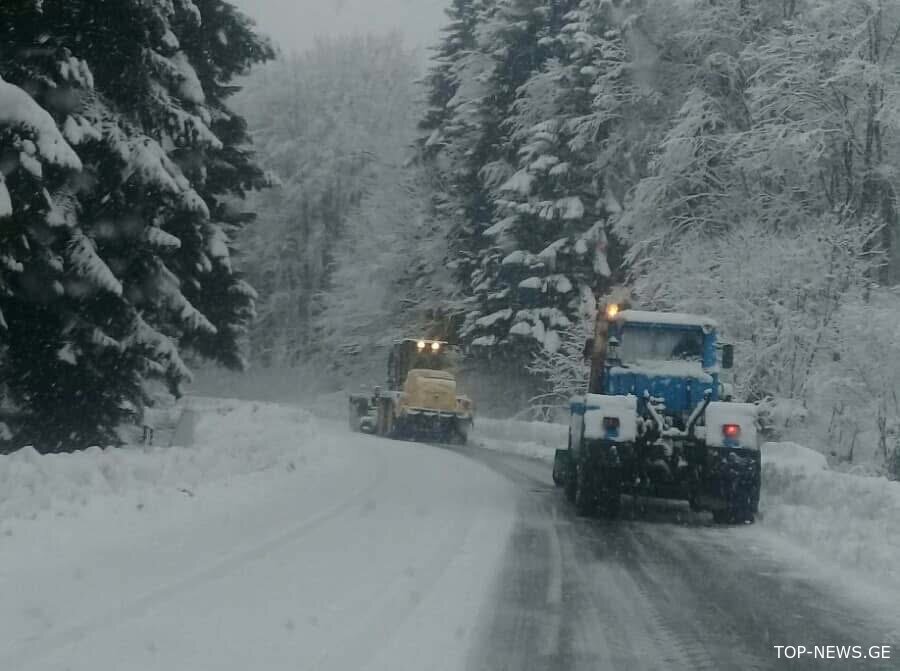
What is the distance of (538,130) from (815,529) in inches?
990

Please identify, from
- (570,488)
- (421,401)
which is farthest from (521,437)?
(570,488)

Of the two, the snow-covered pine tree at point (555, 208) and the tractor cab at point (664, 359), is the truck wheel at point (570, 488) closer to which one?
the tractor cab at point (664, 359)

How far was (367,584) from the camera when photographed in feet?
25.6

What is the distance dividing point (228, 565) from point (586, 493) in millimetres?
A: 6128

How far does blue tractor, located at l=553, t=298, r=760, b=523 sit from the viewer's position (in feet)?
41.9

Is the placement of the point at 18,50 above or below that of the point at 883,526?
above

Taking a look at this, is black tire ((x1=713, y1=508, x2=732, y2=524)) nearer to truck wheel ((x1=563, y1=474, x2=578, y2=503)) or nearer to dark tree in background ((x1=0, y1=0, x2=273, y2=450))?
truck wheel ((x1=563, y1=474, x2=578, y2=503))

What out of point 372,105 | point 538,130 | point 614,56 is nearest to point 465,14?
point 538,130

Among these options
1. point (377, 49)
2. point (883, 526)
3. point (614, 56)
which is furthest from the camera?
point (377, 49)

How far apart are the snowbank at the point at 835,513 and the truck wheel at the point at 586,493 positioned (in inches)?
87.5

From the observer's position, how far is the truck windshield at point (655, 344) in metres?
14.7

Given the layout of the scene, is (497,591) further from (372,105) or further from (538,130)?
(372,105)

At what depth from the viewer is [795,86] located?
24109 millimetres

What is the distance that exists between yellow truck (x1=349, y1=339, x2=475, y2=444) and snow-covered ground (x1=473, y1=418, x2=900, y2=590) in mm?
16107
